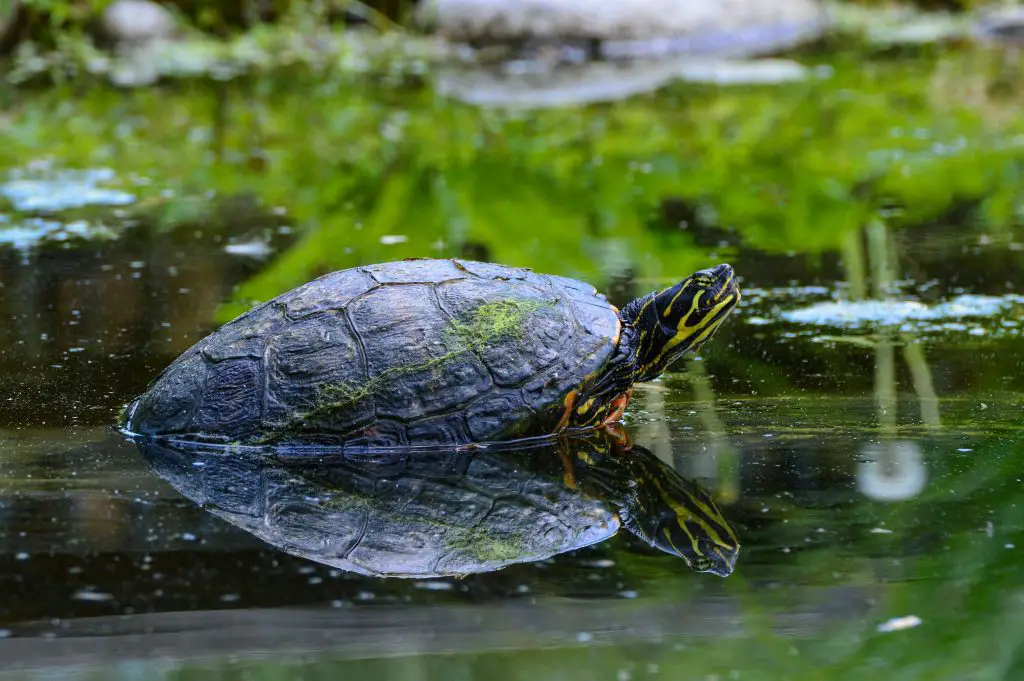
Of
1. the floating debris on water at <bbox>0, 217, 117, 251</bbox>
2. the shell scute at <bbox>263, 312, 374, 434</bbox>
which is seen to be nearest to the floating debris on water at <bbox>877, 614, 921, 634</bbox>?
the shell scute at <bbox>263, 312, 374, 434</bbox>

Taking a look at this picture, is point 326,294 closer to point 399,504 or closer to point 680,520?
point 399,504

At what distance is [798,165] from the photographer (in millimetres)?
7102

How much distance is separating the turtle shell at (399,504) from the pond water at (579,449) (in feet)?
0.05

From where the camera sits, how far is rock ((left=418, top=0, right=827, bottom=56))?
1320cm

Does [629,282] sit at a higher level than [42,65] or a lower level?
lower

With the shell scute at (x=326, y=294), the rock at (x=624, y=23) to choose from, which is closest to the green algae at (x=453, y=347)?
the shell scute at (x=326, y=294)

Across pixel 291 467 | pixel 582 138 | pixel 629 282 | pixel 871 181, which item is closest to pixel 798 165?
pixel 871 181

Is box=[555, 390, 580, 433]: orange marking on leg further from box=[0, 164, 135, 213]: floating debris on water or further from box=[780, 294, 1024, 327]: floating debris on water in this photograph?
box=[0, 164, 135, 213]: floating debris on water

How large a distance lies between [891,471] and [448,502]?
1052mm

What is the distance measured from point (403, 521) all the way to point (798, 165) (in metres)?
4.97

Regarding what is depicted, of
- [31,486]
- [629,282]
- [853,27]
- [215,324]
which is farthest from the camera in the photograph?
[853,27]

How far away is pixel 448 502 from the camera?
9.21ft

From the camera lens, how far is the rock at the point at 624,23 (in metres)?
13.2

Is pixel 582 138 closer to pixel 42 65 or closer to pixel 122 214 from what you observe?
pixel 122 214
